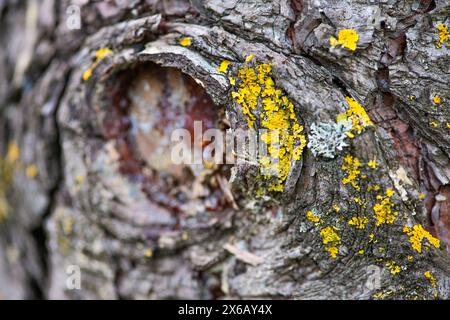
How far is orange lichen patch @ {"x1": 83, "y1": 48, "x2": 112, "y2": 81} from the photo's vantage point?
1295 mm

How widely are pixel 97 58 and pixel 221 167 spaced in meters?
0.47

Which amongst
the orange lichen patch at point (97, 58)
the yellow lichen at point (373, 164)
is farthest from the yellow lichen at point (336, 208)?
the orange lichen patch at point (97, 58)

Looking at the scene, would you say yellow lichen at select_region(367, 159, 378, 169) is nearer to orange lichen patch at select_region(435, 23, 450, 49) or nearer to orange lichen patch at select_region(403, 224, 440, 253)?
orange lichen patch at select_region(403, 224, 440, 253)

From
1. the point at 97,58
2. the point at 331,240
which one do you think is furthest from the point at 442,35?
the point at 97,58

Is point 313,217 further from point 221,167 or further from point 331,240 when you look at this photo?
point 221,167

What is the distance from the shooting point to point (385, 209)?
3.66ft

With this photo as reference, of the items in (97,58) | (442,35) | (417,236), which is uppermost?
(97,58)

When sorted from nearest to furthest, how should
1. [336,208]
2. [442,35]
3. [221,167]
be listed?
[442,35], [336,208], [221,167]

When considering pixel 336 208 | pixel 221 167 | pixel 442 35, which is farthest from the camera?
pixel 221 167

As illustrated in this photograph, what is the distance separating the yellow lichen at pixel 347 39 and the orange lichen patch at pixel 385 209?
1.16 feet

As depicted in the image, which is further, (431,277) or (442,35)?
(431,277)

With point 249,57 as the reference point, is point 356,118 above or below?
below

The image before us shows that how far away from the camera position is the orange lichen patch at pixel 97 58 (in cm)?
129
